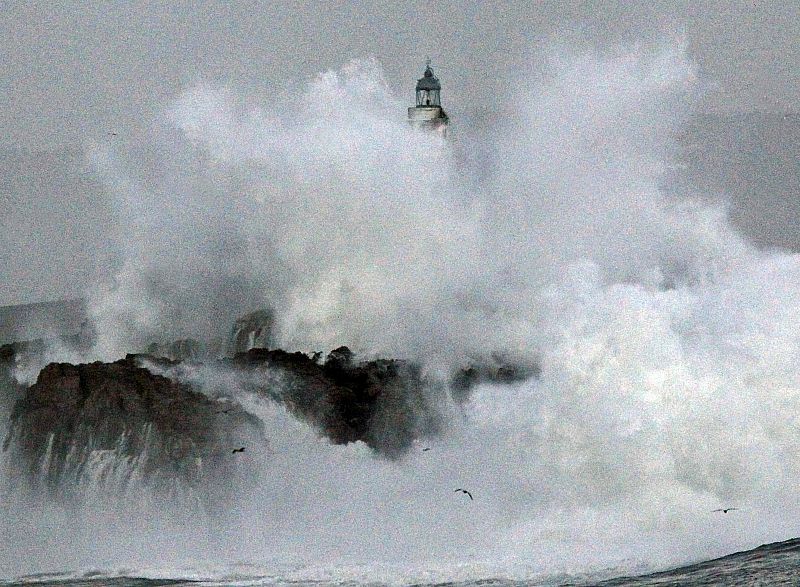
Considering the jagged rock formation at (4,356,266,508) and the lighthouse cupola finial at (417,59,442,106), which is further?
the lighthouse cupola finial at (417,59,442,106)

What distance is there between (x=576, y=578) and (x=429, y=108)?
34.2 meters

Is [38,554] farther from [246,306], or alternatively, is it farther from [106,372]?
[246,306]

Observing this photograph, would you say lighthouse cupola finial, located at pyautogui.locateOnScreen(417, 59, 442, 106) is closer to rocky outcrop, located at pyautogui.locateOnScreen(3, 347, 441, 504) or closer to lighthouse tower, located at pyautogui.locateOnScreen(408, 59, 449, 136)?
lighthouse tower, located at pyautogui.locateOnScreen(408, 59, 449, 136)

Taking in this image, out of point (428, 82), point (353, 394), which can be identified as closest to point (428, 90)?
point (428, 82)

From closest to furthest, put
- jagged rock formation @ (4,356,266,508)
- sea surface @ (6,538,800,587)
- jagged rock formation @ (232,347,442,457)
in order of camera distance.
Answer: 1. sea surface @ (6,538,800,587)
2. jagged rock formation @ (4,356,266,508)
3. jagged rock formation @ (232,347,442,457)

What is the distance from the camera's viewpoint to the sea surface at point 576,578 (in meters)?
28.7

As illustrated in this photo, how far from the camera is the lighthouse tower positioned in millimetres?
60781

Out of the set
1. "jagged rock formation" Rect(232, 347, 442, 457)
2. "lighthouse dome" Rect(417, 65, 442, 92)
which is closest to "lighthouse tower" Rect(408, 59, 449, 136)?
"lighthouse dome" Rect(417, 65, 442, 92)

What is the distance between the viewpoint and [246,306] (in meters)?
51.1

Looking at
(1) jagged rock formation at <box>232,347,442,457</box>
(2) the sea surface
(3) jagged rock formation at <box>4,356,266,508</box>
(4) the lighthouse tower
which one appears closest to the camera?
Answer: (2) the sea surface

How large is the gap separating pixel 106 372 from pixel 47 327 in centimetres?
3381

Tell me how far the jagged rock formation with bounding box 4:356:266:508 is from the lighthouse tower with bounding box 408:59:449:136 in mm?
25133

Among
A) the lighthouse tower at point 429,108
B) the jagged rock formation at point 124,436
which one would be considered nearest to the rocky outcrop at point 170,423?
the jagged rock formation at point 124,436

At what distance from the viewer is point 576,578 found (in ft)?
98.1
